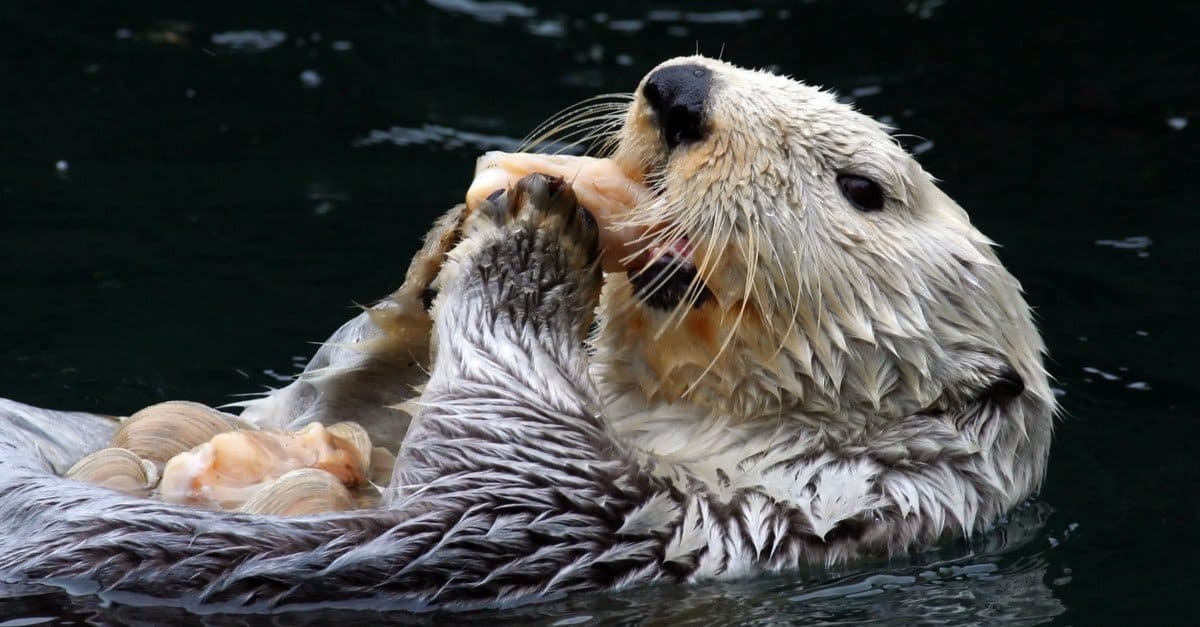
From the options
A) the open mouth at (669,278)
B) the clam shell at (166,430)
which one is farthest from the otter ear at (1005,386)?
the clam shell at (166,430)

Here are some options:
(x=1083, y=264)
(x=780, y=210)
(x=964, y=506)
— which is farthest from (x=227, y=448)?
(x=1083, y=264)

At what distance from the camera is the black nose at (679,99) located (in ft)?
14.2

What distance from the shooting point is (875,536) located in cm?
454

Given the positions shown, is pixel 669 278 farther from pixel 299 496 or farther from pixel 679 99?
pixel 299 496

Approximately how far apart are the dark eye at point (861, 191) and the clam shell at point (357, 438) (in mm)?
1635

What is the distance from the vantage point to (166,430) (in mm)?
4707

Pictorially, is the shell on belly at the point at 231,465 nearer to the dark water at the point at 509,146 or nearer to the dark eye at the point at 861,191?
the dark water at the point at 509,146

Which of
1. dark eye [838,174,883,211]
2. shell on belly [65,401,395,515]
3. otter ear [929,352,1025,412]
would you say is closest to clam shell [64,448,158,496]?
shell on belly [65,401,395,515]

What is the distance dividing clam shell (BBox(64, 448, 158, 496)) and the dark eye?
217 cm

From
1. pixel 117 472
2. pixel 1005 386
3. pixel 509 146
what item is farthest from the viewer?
pixel 509 146

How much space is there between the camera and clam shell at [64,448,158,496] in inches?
174

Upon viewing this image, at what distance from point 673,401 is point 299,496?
115cm

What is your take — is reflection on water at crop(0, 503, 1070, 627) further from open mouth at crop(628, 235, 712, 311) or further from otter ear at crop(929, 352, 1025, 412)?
open mouth at crop(628, 235, 712, 311)

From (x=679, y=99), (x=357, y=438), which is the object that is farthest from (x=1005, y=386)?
(x=357, y=438)
